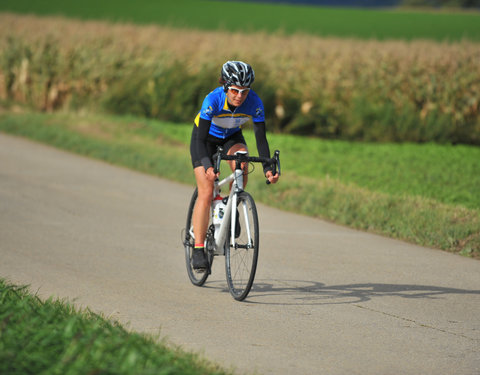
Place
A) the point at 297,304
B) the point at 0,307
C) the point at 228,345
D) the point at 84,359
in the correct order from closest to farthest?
the point at 84,359 < the point at 0,307 < the point at 228,345 < the point at 297,304

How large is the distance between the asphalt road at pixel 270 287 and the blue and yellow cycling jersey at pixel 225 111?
1499 mm

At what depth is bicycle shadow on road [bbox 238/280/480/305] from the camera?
6.98m

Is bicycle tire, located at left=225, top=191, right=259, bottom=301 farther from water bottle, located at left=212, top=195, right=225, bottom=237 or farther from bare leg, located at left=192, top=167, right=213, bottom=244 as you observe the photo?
bare leg, located at left=192, top=167, right=213, bottom=244

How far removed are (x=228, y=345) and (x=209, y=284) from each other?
6.75 ft

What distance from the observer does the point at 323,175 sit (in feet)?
46.6

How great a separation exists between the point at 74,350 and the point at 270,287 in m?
3.50

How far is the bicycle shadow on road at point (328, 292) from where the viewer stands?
22.9 feet

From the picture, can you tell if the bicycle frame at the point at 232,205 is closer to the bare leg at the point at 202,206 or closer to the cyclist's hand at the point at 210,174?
the cyclist's hand at the point at 210,174

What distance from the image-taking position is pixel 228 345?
5.56 metres

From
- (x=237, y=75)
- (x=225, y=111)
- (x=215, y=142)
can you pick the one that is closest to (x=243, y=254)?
(x=215, y=142)

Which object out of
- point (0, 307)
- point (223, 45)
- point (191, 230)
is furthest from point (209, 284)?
point (223, 45)

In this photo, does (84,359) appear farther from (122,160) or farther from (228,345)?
(122,160)

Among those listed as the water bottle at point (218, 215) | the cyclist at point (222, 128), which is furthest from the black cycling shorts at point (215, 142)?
the water bottle at point (218, 215)

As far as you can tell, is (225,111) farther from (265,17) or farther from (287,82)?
(265,17)
